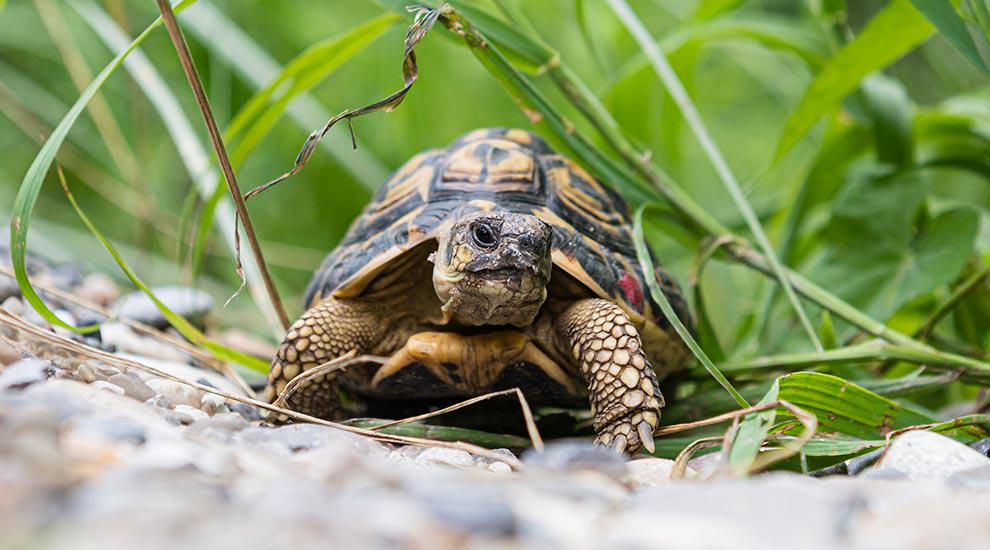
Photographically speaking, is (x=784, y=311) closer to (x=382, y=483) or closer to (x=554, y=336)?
(x=554, y=336)

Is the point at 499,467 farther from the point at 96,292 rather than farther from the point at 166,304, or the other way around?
the point at 96,292

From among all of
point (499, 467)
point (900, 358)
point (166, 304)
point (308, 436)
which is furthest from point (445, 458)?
point (166, 304)

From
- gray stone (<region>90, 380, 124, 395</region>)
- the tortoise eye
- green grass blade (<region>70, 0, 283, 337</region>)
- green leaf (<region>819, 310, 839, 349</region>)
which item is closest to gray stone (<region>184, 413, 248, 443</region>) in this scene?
gray stone (<region>90, 380, 124, 395</region>)

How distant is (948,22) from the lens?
4.99ft

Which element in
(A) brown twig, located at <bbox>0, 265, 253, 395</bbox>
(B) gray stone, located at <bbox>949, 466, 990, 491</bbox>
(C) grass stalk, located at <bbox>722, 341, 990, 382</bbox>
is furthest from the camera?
(A) brown twig, located at <bbox>0, 265, 253, 395</bbox>

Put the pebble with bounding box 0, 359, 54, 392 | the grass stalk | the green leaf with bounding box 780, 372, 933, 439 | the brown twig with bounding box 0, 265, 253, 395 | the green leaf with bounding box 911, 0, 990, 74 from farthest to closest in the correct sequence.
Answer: the brown twig with bounding box 0, 265, 253, 395
the grass stalk
the green leaf with bounding box 911, 0, 990, 74
the green leaf with bounding box 780, 372, 933, 439
the pebble with bounding box 0, 359, 54, 392

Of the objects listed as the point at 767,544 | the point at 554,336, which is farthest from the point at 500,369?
the point at 767,544

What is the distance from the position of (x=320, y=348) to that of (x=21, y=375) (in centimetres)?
55

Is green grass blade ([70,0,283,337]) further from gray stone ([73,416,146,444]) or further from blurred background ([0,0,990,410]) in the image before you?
gray stone ([73,416,146,444])

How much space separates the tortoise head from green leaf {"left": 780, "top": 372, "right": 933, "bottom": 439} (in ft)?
1.45

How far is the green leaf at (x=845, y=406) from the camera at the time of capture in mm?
1343

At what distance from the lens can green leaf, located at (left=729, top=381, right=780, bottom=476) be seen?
1.00 m

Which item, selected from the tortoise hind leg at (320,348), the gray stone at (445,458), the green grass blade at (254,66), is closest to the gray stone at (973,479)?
the gray stone at (445,458)

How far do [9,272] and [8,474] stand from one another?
131cm
